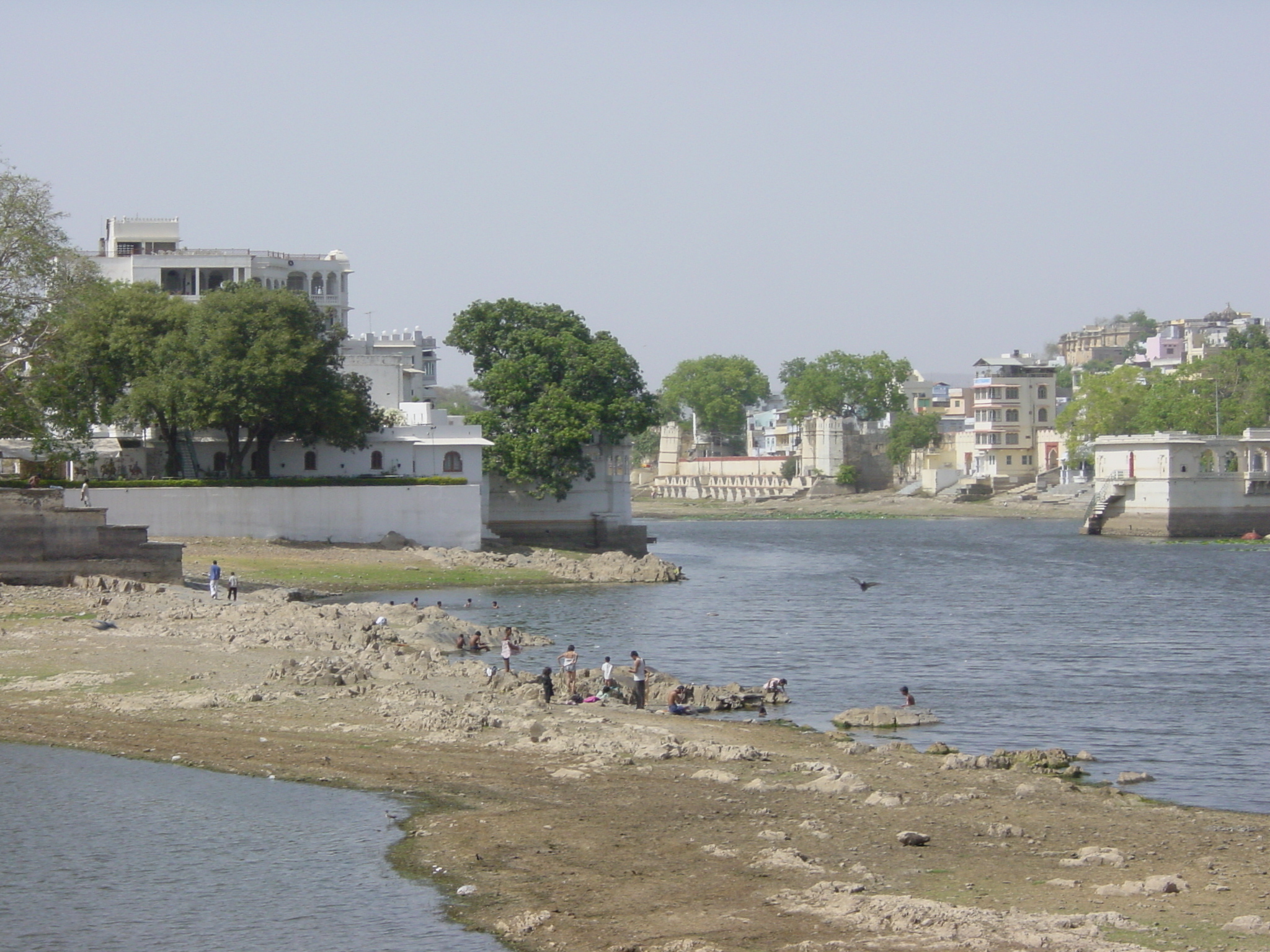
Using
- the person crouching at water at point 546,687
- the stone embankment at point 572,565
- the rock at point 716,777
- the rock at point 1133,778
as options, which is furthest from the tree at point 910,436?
the rock at point 716,777

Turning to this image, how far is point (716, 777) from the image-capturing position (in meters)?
21.9

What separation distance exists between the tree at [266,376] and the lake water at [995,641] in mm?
12215

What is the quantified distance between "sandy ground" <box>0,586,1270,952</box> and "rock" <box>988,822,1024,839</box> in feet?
0.16

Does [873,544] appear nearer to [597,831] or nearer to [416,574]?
[416,574]

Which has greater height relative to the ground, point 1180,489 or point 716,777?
point 1180,489

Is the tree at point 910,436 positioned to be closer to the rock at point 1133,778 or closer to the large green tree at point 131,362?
the large green tree at point 131,362

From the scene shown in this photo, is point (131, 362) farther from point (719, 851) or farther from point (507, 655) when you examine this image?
point (719, 851)

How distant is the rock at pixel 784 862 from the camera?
679 inches

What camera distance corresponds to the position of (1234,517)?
100500mm

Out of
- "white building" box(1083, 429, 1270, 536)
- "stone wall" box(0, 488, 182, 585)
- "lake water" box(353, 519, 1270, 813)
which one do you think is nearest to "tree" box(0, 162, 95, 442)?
"stone wall" box(0, 488, 182, 585)

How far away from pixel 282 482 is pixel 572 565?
12.7 meters

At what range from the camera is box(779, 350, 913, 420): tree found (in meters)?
169

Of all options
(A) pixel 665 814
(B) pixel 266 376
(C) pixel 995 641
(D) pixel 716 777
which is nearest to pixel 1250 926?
(A) pixel 665 814

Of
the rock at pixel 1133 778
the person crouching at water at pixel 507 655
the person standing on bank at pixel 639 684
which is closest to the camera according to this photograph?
the rock at pixel 1133 778
